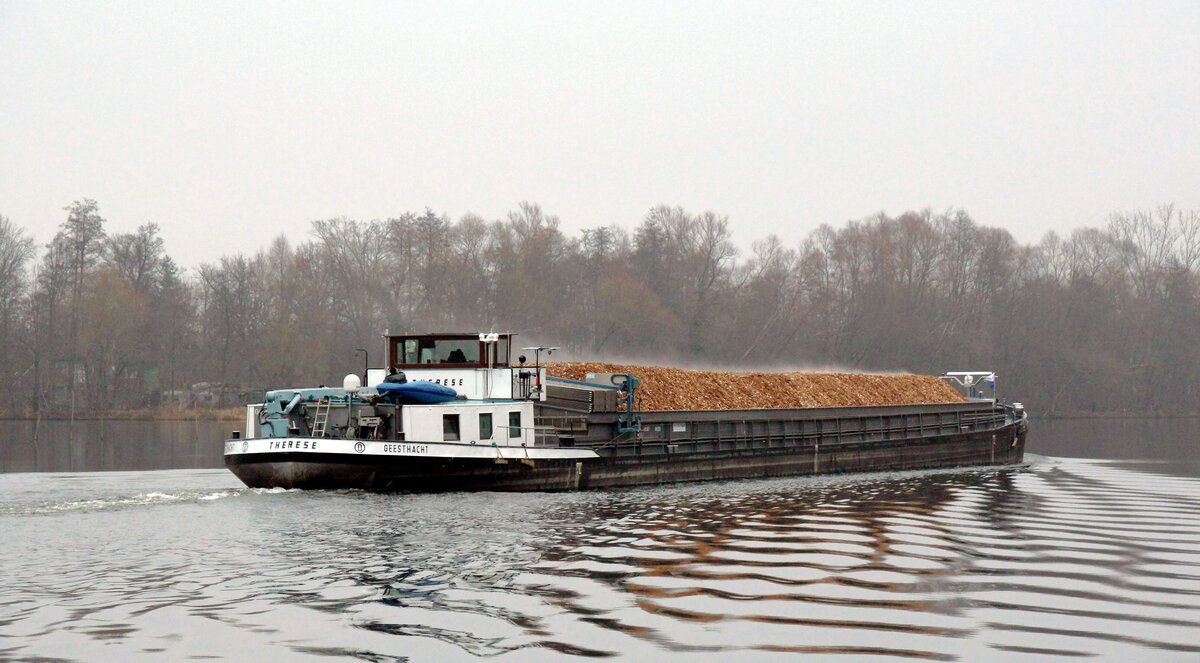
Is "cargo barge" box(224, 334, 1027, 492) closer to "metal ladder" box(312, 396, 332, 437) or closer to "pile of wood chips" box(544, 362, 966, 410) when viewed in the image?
"metal ladder" box(312, 396, 332, 437)

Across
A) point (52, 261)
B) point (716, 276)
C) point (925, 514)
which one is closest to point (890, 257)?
point (716, 276)

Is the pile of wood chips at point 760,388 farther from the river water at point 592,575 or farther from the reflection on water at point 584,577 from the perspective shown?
the reflection on water at point 584,577

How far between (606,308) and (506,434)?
66.5 m

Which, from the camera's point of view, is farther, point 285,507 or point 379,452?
point 379,452

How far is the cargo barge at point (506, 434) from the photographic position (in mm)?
27766

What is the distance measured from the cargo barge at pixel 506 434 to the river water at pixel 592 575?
3.77ft

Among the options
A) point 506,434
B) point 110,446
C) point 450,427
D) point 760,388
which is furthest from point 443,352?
point 110,446

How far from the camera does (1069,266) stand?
118 metres

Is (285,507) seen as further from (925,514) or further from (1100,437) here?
(1100,437)

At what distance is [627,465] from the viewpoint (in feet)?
110

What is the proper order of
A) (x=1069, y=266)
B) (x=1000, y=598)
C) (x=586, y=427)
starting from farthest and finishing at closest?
(x=1069, y=266)
(x=586, y=427)
(x=1000, y=598)

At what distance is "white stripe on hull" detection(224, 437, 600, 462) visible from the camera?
27.2 meters

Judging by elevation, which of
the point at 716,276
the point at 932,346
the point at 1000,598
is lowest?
the point at 1000,598

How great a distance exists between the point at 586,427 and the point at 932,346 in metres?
78.2
